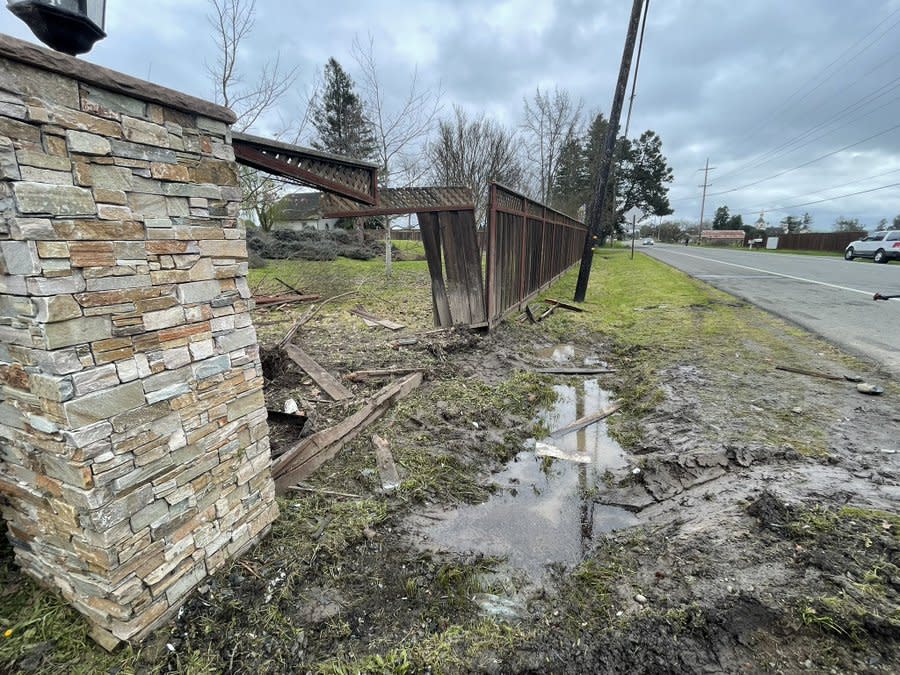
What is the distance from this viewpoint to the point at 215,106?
6.64 feet

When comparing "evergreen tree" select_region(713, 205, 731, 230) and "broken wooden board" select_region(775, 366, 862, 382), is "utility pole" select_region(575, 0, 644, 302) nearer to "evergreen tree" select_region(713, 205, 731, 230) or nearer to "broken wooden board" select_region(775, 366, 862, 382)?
"broken wooden board" select_region(775, 366, 862, 382)

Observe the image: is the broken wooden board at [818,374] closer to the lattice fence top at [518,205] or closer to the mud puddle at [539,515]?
the mud puddle at [539,515]

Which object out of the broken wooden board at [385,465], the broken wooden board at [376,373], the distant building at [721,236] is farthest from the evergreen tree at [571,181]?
the distant building at [721,236]

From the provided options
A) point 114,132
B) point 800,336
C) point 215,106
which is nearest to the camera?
point 114,132

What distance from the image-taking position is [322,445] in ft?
11.2

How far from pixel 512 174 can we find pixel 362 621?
68.8 ft

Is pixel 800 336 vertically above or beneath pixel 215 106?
beneath

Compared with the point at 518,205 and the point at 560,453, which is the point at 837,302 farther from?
the point at 560,453

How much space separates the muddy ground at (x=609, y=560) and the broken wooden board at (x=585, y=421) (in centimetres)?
16

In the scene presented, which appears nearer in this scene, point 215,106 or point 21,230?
point 21,230

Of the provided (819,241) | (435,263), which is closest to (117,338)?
(435,263)

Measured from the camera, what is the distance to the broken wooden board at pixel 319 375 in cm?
450

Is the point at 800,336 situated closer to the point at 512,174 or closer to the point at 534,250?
the point at 534,250

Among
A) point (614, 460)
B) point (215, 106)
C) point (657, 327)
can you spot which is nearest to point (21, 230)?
point (215, 106)
